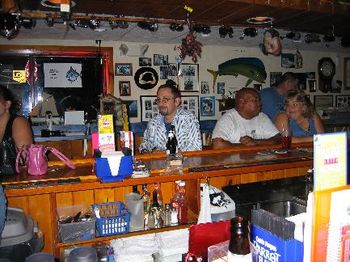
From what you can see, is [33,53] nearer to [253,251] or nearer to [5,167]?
[5,167]

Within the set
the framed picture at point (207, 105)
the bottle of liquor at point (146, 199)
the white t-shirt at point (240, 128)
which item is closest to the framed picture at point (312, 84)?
the framed picture at point (207, 105)

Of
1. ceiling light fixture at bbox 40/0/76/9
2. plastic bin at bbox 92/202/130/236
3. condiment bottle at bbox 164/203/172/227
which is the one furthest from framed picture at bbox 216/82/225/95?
plastic bin at bbox 92/202/130/236

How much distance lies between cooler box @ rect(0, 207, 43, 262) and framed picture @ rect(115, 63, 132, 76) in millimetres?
4970

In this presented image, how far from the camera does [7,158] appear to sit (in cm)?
194

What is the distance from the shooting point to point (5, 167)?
1935 millimetres

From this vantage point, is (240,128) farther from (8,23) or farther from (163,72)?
(163,72)

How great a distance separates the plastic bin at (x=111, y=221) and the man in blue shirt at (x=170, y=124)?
1301 millimetres

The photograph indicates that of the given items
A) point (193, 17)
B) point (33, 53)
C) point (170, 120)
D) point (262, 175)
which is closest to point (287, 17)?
point (193, 17)

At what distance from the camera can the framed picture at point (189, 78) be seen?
6.71m

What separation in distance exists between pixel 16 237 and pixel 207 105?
5.80m

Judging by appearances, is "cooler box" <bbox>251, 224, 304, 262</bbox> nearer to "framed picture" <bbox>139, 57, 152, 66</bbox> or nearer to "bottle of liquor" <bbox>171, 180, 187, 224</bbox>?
"bottle of liquor" <bbox>171, 180, 187, 224</bbox>

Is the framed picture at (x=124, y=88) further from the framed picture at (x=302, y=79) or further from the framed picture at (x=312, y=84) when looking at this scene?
the framed picture at (x=312, y=84)

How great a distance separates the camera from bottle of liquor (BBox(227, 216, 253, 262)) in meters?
1.06

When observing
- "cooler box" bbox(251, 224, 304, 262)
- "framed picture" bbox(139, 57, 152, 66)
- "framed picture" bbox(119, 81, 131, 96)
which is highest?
"framed picture" bbox(139, 57, 152, 66)
